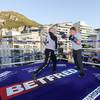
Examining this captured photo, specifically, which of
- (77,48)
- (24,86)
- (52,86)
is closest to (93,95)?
(52,86)

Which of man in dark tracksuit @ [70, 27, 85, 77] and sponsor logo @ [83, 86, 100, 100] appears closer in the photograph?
sponsor logo @ [83, 86, 100, 100]

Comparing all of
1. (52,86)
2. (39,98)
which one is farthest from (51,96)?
(52,86)

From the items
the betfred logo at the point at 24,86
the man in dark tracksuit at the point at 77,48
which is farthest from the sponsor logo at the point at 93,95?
the man in dark tracksuit at the point at 77,48

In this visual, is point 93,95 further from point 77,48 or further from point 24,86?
point 77,48

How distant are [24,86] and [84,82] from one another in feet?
5.01

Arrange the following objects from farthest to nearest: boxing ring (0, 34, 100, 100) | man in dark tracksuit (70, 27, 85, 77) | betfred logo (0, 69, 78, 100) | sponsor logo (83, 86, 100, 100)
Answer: man in dark tracksuit (70, 27, 85, 77), betfred logo (0, 69, 78, 100), boxing ring (0, 34, 100, 100), sponsor logo (83, 86, 100, 100)

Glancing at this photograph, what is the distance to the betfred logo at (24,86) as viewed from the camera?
5748mm

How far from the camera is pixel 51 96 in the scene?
5.54m

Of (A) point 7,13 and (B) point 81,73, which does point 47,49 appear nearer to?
(B) point 81,73

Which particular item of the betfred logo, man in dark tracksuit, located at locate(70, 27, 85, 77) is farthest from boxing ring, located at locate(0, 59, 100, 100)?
man in dark tracksuit, located at locate(70, 27, 85, 77)

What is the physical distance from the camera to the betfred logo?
5.75 metres

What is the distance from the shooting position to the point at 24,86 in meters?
6.35

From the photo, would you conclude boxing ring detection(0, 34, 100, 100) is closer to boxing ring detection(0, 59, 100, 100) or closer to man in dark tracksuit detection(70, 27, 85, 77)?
boxing ring detection(0, 59, 100, 100)

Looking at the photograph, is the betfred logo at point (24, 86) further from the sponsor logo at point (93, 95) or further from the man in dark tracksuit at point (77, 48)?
the sponsor logo at point (93, 95)
